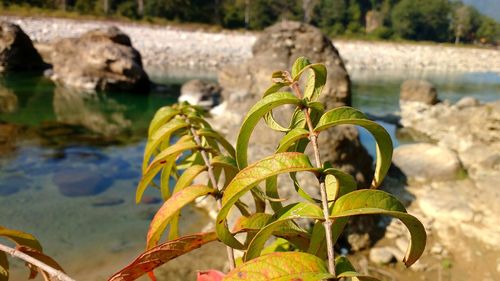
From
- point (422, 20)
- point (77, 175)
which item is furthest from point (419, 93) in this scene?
point (422, 20)

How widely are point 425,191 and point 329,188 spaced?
5.34 m

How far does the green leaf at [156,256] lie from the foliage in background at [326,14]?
41.0 metres

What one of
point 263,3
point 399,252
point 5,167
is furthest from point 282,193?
point 263,3

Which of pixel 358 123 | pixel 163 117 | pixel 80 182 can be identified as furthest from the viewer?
pixel 80 182

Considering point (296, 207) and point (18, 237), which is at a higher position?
point (296, 207)

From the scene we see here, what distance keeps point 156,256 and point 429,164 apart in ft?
20.0

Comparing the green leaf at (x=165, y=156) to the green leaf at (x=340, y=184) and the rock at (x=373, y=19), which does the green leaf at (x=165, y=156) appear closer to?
the green leaf at (x=340, y=184)

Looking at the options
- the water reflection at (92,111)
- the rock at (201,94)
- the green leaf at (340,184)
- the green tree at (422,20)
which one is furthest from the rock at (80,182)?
the green tree at (422,20)

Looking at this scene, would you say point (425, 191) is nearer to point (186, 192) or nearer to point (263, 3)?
point (186, 192)

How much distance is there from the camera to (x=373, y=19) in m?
65.6

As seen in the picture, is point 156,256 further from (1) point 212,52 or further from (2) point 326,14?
(2) point 326,14

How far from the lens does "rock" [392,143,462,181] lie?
5934 mm

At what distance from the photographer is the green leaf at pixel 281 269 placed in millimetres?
514

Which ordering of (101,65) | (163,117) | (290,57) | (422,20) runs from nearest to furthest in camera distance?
(163,117) → (290,57) → (101,65) → (422,20)
